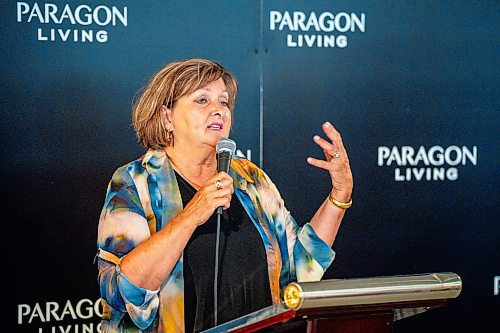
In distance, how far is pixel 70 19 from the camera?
302 cm

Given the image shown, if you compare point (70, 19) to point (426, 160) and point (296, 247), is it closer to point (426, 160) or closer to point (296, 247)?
point (296, 247)

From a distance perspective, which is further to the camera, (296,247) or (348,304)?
(296,247)

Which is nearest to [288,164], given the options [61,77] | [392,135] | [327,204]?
[327,204]

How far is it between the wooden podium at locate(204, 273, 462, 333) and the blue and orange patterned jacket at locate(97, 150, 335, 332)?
0.89m

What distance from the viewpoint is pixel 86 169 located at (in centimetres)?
309

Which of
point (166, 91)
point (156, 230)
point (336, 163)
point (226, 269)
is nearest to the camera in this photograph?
point (156, 230)

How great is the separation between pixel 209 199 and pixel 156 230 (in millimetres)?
260

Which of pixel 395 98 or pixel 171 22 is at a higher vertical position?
pixel 171 22

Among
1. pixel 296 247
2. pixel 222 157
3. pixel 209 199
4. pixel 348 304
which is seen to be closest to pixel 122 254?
pixel 209 199

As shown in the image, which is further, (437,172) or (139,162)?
(437,172)

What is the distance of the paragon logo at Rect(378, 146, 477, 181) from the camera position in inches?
134

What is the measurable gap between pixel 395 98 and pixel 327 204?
1.64 ft

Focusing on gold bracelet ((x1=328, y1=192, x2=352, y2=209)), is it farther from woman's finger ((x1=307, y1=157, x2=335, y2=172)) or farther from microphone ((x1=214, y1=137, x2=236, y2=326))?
microphone ((x1=214, y1=137, x2=236, y2=326))

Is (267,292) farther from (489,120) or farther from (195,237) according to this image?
(489,120)
